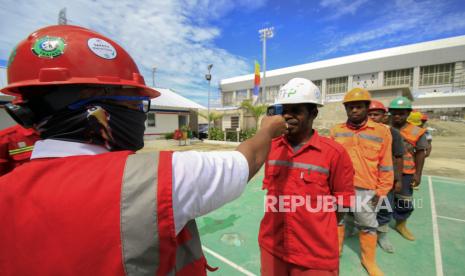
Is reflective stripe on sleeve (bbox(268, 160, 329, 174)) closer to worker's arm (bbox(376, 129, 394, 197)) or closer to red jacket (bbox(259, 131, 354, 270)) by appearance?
red jacket (bbox(259, 131, 354, 270))

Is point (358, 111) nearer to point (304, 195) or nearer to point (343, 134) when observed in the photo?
point (343, 134)

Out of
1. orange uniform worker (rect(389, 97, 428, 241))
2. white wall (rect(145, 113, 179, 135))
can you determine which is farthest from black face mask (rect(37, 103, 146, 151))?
white wall (rect(145, 113, 179, 135))

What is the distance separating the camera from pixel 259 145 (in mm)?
945

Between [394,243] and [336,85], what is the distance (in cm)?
4028

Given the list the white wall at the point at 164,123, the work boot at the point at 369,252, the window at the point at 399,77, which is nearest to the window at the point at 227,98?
the window at the point at 399,77

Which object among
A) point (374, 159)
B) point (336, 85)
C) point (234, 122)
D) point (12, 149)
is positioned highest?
point (336, 85)

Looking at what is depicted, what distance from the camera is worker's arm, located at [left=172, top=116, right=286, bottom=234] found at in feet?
2.19

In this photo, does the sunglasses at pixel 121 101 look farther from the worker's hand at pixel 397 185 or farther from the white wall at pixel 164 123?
the white wall at pixel 164 123

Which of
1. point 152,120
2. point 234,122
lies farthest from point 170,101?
point 234,122

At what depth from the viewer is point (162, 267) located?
2.18ft

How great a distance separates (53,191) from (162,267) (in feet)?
1.21

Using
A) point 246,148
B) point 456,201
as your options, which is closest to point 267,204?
point 246,148

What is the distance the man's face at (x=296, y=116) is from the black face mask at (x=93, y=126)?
1.37 m

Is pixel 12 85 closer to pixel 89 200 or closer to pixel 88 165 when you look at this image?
pixel 88 165
